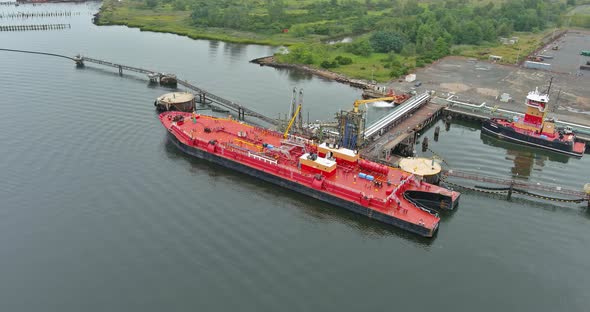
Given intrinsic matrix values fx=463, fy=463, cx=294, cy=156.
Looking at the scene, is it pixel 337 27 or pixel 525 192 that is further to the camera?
pixel 337 27

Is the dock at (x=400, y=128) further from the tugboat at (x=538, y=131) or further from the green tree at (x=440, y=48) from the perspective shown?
the green tree at (x=440, y=48)

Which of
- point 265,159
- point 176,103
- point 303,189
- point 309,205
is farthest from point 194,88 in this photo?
point 309,205

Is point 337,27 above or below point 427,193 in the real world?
above

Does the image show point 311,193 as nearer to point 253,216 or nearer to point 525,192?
point 253,216

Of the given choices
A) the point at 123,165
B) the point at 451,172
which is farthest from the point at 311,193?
the point at 123,165

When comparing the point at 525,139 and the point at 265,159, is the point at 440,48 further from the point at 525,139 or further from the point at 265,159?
the point at 265,159

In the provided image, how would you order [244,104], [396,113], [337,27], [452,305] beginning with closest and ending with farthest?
[452,305]
[396,113]
[244,104]
[337,27]

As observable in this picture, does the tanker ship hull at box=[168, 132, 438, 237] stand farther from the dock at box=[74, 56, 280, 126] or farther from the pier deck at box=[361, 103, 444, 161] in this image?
the dock at box=[74, 56, 280, 126]

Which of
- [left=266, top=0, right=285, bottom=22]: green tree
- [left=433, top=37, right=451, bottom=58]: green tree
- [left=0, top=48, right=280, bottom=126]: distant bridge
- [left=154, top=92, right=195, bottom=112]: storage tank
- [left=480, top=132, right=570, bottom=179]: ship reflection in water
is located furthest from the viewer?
[left=266, top=0, right=285, bottom=22]: green tree

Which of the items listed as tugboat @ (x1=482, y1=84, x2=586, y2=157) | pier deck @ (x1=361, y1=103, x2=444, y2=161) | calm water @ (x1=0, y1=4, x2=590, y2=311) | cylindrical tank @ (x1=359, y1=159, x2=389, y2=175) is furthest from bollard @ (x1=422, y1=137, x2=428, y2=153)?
cylindrical tank @ (x1=359, y1=159, x2=389, y2=175)
